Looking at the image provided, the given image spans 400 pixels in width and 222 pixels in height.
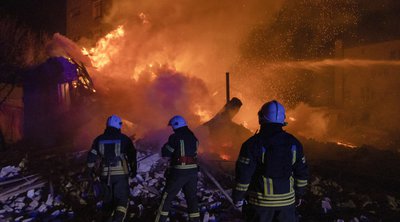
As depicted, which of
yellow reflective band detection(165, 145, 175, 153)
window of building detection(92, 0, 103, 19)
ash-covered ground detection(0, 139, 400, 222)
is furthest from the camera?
window of building detection(92, 0, 103, 19)

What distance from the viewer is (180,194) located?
736 centimetres

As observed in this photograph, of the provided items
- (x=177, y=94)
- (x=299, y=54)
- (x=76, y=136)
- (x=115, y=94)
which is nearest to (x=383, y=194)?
(x=177, y=94)

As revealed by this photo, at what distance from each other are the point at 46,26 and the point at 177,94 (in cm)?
1936

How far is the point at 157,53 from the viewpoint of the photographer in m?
18.3

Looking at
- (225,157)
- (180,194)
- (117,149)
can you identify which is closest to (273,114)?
(117,149)

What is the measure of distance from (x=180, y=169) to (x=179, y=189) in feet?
1.12

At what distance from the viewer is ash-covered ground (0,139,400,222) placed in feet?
21.1

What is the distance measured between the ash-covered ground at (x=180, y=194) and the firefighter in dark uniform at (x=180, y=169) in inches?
36.5

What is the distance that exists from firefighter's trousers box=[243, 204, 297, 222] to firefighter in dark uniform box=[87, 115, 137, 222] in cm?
259

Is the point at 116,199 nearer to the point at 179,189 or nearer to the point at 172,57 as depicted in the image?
the point at 179,189

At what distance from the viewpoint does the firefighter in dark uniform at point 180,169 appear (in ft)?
17.5

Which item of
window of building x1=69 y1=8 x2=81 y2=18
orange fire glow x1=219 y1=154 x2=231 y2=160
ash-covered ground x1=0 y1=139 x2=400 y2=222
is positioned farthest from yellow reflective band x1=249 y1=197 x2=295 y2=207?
window of building x1=69 y1=8 x2=81 y2=18

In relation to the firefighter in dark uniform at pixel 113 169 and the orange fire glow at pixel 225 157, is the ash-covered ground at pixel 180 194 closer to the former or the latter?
the firefighter in dark uniform at pixel 113 169

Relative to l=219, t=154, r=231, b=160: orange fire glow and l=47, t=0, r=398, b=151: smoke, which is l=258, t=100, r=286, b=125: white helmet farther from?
l=47, t=0, r=398, b=151: smoke
